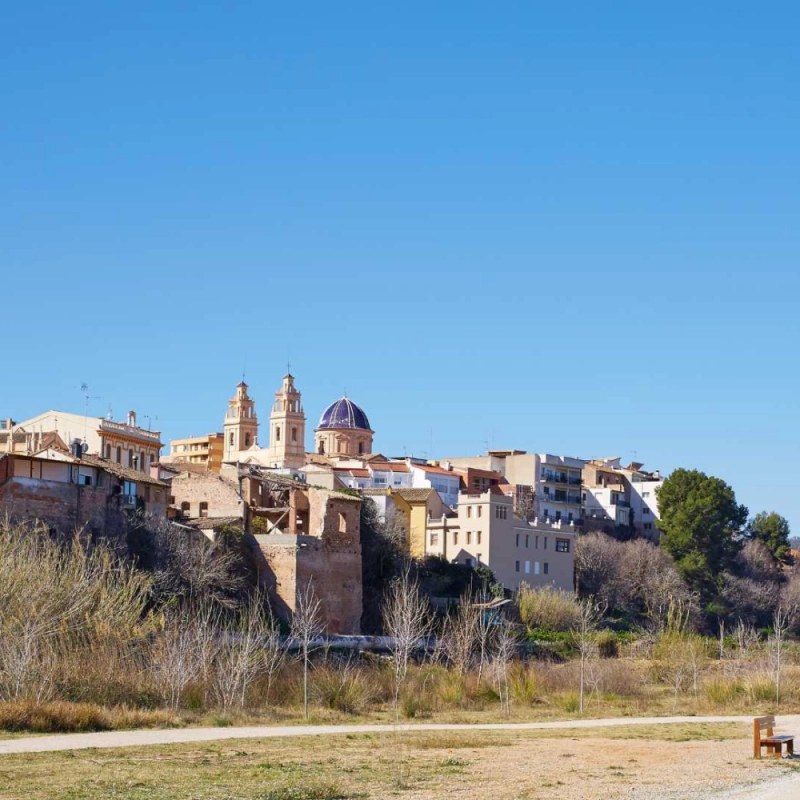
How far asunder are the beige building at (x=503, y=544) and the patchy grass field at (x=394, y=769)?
134 feet

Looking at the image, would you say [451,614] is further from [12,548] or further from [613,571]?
[12,548]

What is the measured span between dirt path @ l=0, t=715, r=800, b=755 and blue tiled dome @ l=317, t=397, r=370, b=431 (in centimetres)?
8140

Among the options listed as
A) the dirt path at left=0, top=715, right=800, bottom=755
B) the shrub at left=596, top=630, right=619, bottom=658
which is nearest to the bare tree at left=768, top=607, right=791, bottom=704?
the dirt path at left=0, top=715, right=800, bottom=755

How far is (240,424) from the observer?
11525 centimetres

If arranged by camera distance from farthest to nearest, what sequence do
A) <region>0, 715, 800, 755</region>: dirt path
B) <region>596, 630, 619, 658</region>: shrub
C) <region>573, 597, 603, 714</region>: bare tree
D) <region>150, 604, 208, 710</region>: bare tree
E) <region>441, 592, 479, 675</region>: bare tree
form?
<region>596, 630, 619, 658</region>: shrub, <region>573, 597, 603, 714</region>: bare tree, <region>441, 592, 479, 675</region>: bare tree, <region>150, 604, 208, 710</region>: bare tree, <region>0, 715, 800, 755</region>: dirt path

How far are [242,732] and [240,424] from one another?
8923 cm

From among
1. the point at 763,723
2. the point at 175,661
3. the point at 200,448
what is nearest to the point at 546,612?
the point at 175,661

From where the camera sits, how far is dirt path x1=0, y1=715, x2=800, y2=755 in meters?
23.1

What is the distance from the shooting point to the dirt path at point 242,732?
23.1 m

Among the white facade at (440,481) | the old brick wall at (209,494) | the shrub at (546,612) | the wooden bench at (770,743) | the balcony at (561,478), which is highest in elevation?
the balcony at (561,478)

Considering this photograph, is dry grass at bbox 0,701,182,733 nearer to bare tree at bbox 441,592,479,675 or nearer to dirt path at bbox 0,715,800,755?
dirt path at bbox 0,715,800,755

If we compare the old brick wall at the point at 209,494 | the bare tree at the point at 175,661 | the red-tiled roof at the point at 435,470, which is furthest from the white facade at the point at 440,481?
the bare tree at the point at 175,661

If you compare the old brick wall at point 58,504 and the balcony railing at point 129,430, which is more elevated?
the balcony railing at point 129,430

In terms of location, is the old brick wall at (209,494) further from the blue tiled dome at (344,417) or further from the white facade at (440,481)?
the blue tiled dome at (344,417)
